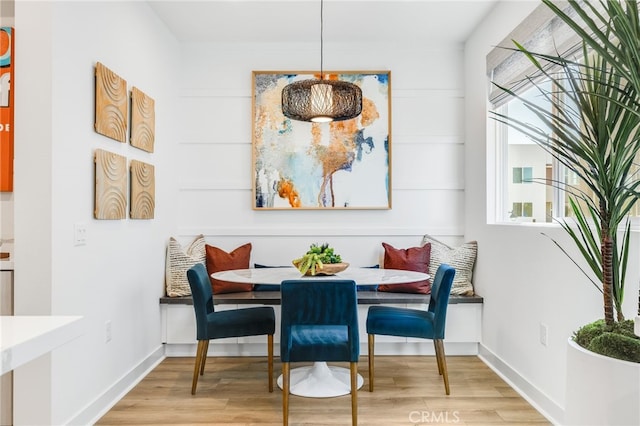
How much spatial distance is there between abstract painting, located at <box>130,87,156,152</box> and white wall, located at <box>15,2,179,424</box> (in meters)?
0.09

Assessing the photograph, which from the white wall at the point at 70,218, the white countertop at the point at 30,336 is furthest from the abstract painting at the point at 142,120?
the white countertop at the point at 30,336

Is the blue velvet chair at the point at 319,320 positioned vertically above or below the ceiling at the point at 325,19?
below

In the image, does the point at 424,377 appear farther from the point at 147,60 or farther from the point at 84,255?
the point at 147,60

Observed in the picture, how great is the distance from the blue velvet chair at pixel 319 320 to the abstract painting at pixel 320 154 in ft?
5.36

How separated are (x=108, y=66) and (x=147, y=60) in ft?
2.08

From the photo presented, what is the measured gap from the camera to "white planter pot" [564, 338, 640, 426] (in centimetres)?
127

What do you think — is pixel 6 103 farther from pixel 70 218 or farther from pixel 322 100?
pixel 322 100

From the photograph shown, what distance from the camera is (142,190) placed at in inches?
116

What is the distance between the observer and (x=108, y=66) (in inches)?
100

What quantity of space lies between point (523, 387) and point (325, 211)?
6.62ft

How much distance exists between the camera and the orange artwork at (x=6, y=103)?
1.95 metres

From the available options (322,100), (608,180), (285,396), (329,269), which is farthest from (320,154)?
(608,180)

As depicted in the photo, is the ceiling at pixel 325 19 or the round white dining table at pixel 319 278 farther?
the ceiling at pixel 325 19

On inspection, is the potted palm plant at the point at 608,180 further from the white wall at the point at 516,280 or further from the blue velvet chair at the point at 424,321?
the blue velvet chair at the point at 424,321
